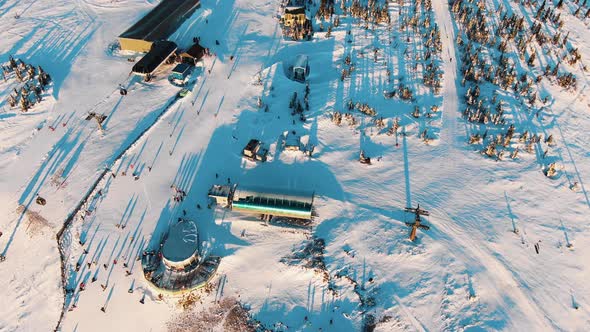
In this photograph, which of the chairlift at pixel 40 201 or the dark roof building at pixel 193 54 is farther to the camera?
the dark roof building at pixel 193 54

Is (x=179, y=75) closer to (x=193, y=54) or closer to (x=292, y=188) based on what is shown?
(x=193, y=54)

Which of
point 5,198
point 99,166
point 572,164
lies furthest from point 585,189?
point 5,198

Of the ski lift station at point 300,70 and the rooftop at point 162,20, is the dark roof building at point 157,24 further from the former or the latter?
the ski lift station at point 300,70

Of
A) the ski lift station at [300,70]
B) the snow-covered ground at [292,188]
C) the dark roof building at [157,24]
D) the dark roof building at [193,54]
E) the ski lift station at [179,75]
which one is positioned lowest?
the snow-covered ground at [292,188]

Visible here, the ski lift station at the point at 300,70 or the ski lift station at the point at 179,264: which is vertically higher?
the ski lift station at the point at 300,70

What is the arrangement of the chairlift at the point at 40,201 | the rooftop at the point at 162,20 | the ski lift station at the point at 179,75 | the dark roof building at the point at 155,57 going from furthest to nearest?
the rooftop at the point at 162,20 < the ski lift station at the point at 179,75 < the dark roof building at the point at 155,57 < the chairlift at the point at 40,201

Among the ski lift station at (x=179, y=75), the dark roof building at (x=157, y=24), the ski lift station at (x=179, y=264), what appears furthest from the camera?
the dark roof building at (x=157, y=24)

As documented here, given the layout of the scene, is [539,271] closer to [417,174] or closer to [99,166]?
[417,174]

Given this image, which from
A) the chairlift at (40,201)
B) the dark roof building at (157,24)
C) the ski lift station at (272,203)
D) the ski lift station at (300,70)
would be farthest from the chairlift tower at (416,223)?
the dark roof building at (157,24)
